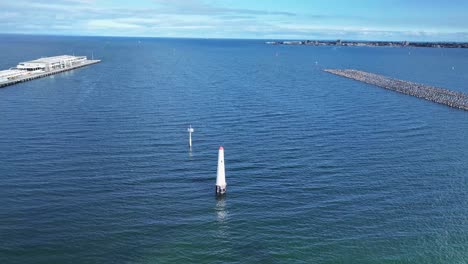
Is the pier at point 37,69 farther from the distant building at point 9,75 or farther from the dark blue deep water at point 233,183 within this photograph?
the dark blue deep water at point 233,183

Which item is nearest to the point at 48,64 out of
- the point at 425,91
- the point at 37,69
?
the point at 37,69

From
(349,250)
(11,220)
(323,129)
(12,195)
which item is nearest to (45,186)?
(12,195)

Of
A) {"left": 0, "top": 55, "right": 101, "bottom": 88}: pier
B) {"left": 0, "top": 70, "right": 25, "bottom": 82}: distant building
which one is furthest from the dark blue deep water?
{"left": 0, "top": 55, "right": 101, "bottom": 88}: pier

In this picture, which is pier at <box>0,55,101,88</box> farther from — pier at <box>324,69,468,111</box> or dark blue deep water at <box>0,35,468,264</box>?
pier at <box>324,69,468,111</box>

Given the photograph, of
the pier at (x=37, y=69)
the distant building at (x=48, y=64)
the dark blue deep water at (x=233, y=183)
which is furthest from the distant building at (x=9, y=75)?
the dark blue deep water at (x=233, y=183)

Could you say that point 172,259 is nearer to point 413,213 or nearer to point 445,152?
point 413,213
